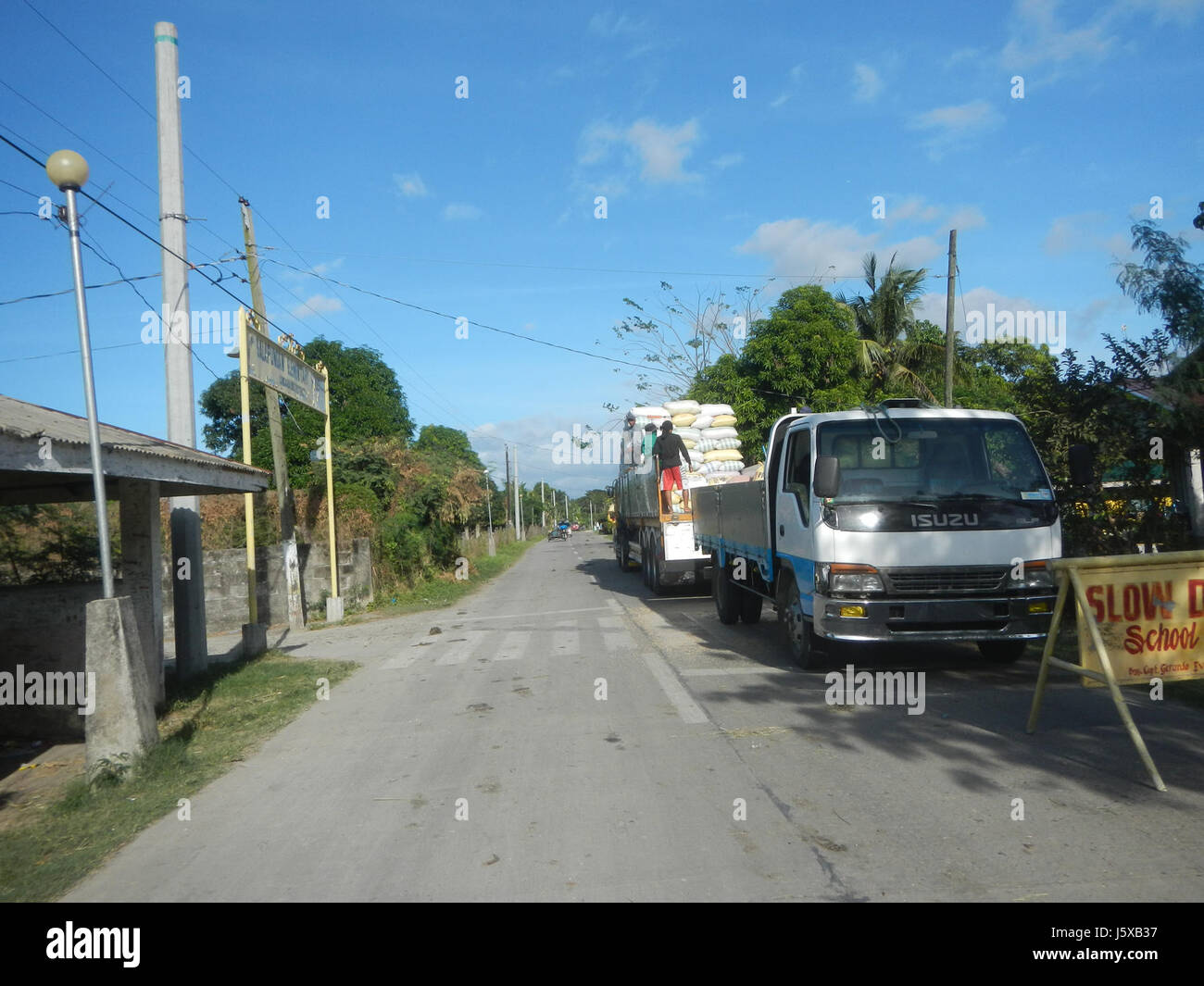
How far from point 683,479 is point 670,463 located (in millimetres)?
373

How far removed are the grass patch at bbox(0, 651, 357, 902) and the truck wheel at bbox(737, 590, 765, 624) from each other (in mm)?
5534

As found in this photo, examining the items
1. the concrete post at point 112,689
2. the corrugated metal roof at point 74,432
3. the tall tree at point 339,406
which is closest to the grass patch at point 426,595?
the corrugated metal roof at point 74,432

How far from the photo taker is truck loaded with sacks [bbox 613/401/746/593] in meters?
16.3

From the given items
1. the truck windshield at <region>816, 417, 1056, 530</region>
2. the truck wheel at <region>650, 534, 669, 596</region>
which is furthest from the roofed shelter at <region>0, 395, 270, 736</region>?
the truck wheel at <region>650, 534, 669, 596</region>

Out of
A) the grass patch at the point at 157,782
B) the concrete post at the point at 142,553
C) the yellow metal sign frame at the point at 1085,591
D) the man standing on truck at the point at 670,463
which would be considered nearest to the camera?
the grass patch at the point at 157,782

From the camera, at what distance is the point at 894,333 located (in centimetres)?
2989

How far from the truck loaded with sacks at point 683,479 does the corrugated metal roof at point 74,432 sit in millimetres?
7934

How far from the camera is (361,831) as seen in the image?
5094mm

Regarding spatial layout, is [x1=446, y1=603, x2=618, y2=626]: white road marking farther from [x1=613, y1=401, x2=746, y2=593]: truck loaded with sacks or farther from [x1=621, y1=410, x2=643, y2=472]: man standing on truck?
[x1=621, y1=410, x2=643, y2=472]: man standing on truck

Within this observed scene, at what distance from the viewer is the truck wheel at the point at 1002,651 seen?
8.98 metres

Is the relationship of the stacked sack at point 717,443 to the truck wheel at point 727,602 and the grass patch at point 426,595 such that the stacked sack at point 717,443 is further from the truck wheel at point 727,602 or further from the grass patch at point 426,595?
the grass patch at point 426,595

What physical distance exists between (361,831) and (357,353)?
44970mm
